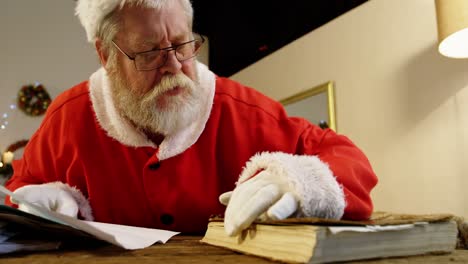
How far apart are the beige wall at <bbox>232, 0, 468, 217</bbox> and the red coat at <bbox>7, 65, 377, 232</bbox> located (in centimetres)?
84

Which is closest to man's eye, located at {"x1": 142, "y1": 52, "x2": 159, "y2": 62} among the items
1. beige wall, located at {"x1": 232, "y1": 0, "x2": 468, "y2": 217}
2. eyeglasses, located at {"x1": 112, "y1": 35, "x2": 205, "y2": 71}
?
eyeglasses, located at {"x1": 112, "y1": 35, "x2": 205, "y2": 71}

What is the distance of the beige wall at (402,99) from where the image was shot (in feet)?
5.20

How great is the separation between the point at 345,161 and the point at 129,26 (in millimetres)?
640

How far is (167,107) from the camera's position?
100cm

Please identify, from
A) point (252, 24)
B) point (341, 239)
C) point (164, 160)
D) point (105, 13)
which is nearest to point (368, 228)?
point (341, 239)

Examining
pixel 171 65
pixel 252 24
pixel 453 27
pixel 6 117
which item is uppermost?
pixel 252 24

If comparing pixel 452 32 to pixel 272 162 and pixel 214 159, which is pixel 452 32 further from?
pixel 272 162

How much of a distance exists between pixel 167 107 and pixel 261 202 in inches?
21.8

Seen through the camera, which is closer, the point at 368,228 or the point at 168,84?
the point at 368,228

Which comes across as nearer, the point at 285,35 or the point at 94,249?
the point at 94,249

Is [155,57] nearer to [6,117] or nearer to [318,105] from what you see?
[318,105]

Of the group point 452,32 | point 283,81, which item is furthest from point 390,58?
point 283,81

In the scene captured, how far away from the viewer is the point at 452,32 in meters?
1.33

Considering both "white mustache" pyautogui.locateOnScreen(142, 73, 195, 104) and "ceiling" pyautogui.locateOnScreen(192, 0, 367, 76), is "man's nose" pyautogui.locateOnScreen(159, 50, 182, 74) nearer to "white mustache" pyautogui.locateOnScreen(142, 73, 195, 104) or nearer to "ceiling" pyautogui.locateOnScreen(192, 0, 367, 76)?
"white mustache" pyautogui.locateOnScreen(142, 73, 195, 104)
